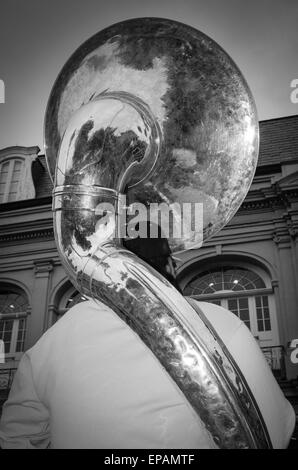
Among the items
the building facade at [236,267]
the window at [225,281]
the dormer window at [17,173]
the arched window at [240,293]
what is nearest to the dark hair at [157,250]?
the building facade at [236,267]

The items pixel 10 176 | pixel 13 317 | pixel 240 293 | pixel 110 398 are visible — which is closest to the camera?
pixel 110 398

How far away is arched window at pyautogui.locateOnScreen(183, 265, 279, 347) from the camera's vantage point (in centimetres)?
639

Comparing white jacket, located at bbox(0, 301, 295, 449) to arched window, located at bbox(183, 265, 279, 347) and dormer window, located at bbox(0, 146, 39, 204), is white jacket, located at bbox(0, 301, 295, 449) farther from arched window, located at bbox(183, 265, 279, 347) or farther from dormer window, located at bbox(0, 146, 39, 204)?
dormer window, located at bbox(0, 146, 39, 204)

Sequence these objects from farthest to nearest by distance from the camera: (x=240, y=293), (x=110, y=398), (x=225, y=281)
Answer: (x=225, y=281) → (x=240, y=293) → (x=110, y=398)

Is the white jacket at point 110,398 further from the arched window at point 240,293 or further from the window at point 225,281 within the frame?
the window at point 225,281

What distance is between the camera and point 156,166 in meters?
0.58

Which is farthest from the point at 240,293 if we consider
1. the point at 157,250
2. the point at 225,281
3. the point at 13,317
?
the point at 157,250

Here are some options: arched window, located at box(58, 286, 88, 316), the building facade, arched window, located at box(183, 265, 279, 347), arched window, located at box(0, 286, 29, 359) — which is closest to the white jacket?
the building facade

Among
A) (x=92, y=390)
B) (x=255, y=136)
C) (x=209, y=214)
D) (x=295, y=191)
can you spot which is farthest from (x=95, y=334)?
(x=295, y=191)

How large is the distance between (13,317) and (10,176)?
8.51 feet

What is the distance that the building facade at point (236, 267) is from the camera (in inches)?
244

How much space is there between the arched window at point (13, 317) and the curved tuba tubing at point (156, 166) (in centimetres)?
670

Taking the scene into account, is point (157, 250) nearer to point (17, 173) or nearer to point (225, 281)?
point (225, 281)

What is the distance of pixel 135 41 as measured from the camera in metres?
0.64
